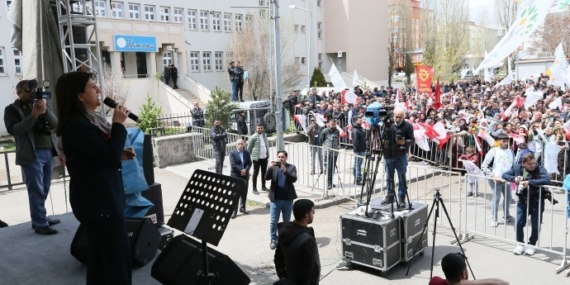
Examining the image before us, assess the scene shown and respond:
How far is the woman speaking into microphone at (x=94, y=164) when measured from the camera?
10.2 ft

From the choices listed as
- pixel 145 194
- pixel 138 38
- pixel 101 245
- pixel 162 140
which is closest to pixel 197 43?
pixel 138 38

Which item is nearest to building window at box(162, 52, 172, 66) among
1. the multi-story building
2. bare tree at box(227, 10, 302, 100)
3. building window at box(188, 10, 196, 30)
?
the multi-story building

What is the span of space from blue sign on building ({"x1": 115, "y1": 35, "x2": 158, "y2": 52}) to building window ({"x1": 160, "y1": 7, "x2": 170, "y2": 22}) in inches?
180

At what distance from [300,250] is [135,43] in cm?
2907

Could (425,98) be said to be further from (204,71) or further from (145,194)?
(204,71)

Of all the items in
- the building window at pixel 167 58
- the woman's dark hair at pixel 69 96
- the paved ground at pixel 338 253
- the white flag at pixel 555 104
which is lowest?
the paved ground at pixel 338 253

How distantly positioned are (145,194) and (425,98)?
18.7 metres

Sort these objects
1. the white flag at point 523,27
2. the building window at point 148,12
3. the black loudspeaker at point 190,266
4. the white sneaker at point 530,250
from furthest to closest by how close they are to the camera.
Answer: the building window at point 148,12, the white flag at point 523,27, the white sneaker at point 530,250, the black loudspeaker at point 190,266

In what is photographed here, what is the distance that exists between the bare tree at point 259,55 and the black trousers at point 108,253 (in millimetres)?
29175

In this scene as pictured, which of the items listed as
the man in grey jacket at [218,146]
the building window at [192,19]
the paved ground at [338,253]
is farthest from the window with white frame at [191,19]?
the paved ground at [338,253]

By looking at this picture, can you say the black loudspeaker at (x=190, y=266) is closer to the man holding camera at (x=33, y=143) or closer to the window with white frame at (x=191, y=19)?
the man holding camera at (x=33, y=143)

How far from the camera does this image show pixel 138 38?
30953 millimetres

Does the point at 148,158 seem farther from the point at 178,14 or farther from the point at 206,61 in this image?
the point at 206,61

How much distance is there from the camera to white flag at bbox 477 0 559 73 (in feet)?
36.7
